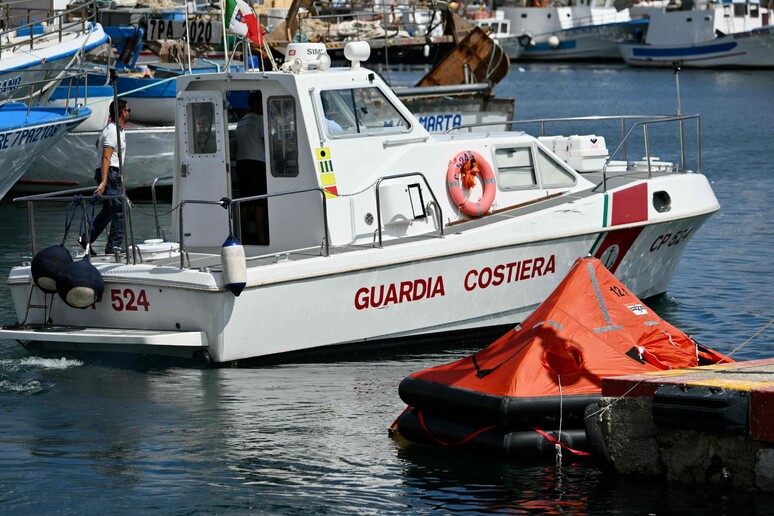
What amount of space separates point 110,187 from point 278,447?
4.58 m

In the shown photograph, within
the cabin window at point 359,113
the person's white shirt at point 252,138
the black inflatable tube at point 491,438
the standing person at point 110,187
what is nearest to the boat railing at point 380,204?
the cabin window at point 359,113

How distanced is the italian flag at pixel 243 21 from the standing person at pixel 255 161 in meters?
0.52

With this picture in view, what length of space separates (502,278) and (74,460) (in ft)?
15.7

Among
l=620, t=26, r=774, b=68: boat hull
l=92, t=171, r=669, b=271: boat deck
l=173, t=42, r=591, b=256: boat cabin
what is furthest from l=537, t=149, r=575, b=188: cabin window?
l=620, t=26, r=774, b=68: boat hull

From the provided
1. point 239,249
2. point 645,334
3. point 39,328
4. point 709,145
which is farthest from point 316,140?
point 709,145

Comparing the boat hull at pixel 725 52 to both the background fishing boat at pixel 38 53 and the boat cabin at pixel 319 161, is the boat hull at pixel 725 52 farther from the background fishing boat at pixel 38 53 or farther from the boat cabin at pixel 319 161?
the boat cabin at pixel 319 161

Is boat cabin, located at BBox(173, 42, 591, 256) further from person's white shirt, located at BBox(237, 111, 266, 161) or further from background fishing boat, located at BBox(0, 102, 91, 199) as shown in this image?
background fishing boat, located at BBox(0, 102, 91, 199)

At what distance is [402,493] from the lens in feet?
25.1

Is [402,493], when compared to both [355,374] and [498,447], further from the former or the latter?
[355,374]

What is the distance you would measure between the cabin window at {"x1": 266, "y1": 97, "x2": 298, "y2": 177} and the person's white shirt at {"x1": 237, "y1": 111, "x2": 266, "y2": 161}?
0.20m

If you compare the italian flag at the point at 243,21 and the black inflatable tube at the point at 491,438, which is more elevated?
the italian flag at the point at 243,21

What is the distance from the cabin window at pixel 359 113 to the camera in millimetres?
11289

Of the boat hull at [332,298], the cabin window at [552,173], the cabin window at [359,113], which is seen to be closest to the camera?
the boat hull at [332,298]

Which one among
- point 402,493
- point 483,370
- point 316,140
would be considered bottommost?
point 402,493
